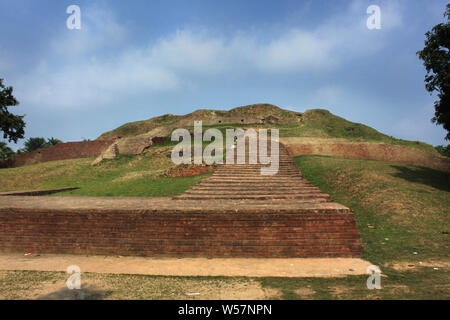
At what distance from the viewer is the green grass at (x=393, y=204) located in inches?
193

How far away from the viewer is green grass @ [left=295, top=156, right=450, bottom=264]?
4.90m

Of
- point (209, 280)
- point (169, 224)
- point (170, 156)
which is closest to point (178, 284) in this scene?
point (209, 280)

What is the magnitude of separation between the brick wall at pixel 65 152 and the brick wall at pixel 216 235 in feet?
63.2

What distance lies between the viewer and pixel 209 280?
10.9 feet

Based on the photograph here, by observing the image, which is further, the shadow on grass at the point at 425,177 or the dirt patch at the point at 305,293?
the shadow on grass at the point at 425,177

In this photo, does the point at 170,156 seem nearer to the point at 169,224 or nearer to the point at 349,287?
the point at 169,224

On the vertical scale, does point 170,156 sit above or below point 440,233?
above

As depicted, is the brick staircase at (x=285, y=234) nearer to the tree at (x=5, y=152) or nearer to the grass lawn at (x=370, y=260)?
the grass lawn at (x=370, y=260)

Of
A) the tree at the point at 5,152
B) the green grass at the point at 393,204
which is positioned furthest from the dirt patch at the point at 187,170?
the tree at the point at 5,152

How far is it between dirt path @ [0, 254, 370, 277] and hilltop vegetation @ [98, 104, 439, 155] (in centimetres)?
1372

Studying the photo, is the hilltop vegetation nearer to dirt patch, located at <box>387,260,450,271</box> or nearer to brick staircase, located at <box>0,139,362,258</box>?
dirt patch, located at <box>387,260,450,271</box>

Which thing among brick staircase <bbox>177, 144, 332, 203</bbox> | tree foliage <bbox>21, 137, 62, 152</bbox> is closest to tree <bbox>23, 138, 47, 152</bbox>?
tree foliage <bbox>21, 137, 62, 152</bbox>
